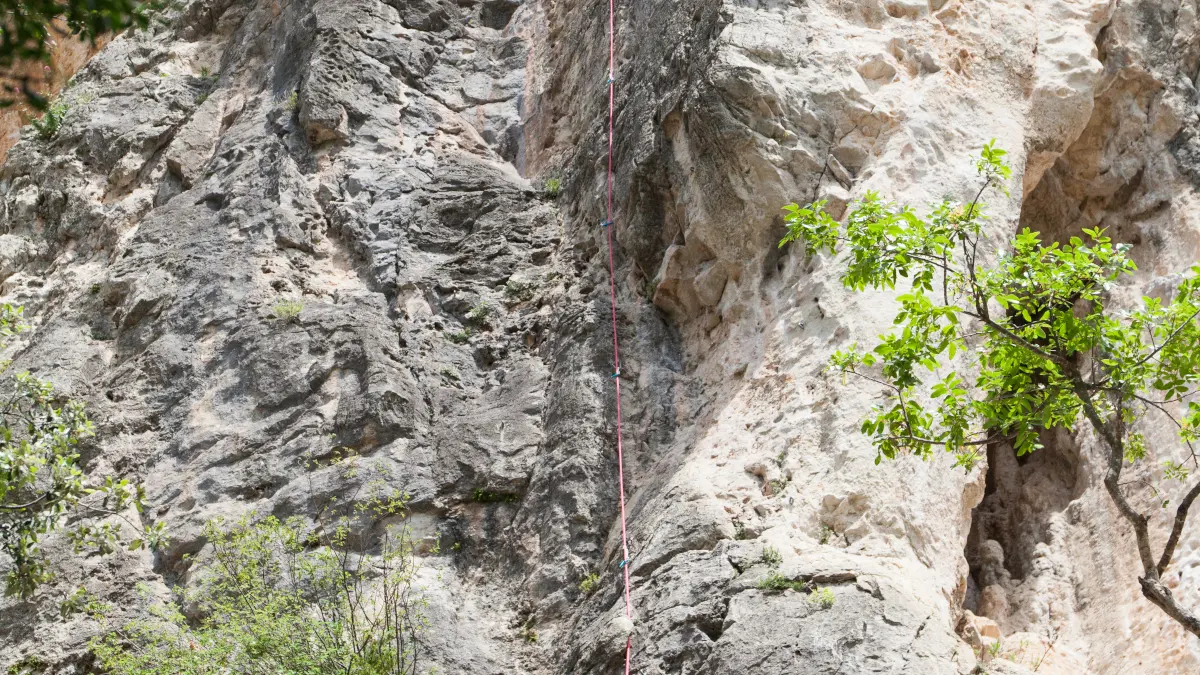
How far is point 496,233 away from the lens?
517 inches

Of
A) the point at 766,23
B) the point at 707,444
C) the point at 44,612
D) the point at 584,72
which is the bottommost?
the point at 44,612

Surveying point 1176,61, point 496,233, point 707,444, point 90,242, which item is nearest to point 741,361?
point 707,444

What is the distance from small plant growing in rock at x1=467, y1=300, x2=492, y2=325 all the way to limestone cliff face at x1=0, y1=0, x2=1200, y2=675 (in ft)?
0.20

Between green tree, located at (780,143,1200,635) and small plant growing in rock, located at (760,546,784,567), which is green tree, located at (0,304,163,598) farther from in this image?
green tree, located at (780,143,1200,635)

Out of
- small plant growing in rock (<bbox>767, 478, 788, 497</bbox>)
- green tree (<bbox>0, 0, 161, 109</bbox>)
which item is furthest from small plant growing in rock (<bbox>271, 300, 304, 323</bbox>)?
green tree (<bbox>0, 0, 161, 109</bbox>)

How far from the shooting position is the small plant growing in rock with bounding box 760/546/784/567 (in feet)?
27.4

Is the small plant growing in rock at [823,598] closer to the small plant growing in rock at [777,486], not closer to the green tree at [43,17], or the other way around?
the small plant growing in rock at [777,486]

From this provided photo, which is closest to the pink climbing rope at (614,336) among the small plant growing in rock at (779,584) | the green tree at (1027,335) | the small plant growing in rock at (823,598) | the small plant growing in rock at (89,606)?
the small plant growing in rock at (779,584)

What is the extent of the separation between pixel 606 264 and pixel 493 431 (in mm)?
1941

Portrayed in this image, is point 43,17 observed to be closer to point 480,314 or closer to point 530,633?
point 530,633

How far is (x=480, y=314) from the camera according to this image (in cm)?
1239

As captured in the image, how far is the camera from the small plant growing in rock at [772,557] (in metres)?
8.34

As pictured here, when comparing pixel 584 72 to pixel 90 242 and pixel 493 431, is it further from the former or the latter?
pixel 90 242

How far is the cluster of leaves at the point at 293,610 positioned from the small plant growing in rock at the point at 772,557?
8.45 feet
